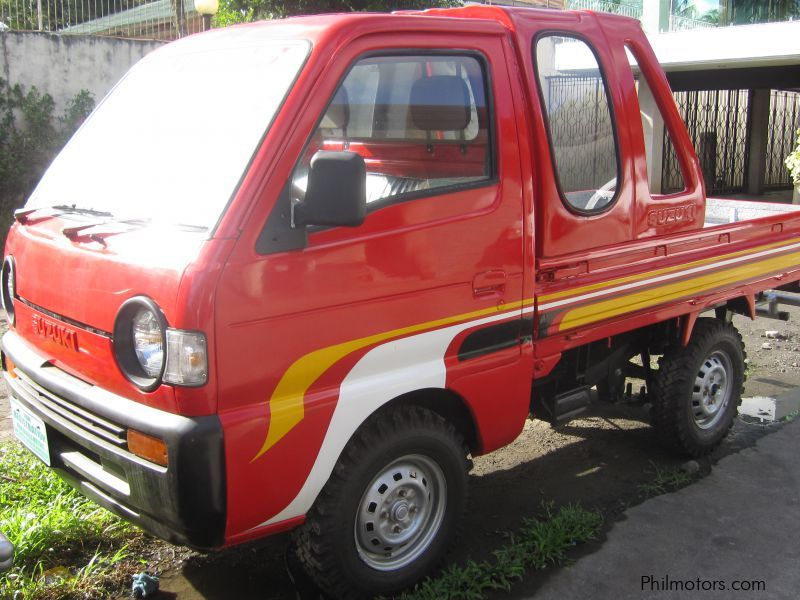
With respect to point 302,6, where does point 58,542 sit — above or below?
below

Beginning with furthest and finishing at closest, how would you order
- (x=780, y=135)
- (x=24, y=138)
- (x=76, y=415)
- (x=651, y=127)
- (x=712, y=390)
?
1. (x=780, y=135)
2. (x=24, y=138)
3. (x=712, y=390)
4. (x=651, y=127)
5. (x=76, y=415)

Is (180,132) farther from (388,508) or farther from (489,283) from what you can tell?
(388,508)

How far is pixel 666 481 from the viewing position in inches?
174

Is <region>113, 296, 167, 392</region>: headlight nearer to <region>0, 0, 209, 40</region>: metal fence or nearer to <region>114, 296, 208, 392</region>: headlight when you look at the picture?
<region>114, 296, 208, 392</region>: headlight

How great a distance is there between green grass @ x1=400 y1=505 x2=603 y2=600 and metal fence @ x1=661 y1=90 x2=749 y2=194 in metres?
14.6

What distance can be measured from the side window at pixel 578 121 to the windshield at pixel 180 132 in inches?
51.0

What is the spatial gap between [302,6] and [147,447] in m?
8.67

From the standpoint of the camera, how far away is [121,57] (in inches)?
477

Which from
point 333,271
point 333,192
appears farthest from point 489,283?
point 333,192

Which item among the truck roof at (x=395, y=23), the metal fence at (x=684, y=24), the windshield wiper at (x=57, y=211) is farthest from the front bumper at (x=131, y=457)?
the metal fence at (x=684, y=24)

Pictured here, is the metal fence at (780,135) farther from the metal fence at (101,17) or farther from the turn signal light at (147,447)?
the turn signal light at (147,447)

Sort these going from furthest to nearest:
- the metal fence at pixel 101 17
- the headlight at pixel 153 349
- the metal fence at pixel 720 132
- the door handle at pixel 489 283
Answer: the metal fence at pixel 720 132, the metal fence at pixel 101 17, the door handle at pixel 489 283, the headlight at pixel 153 349

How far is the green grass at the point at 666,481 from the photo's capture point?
432 centimetres

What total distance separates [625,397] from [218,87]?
2911mm
